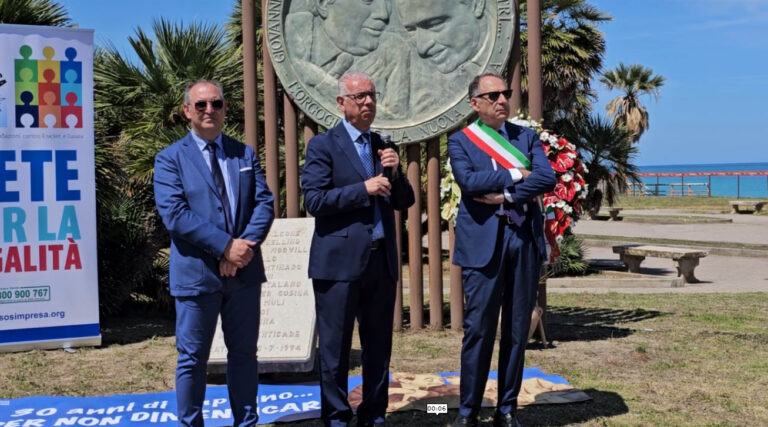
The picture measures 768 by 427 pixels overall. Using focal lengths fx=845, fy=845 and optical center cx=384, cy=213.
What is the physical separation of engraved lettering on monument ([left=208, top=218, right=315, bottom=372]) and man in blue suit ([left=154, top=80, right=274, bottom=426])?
1.55m

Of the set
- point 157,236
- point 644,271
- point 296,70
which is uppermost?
point 296,70

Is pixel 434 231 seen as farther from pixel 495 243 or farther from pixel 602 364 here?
pixel 495 243

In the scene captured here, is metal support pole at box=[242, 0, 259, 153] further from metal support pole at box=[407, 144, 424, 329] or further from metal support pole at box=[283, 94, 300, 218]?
metal support pole at box=[407, 144, 424, 329]

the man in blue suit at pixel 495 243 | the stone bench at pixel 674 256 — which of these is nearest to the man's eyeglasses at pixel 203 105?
the man in blue suit at pixel 495 243

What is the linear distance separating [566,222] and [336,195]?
3.14m

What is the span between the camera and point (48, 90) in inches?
287

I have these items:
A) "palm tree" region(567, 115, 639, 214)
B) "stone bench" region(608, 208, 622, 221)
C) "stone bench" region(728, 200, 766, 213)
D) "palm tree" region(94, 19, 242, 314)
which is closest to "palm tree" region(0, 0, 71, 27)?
"palm tree" region(94, 19, 242, 314)

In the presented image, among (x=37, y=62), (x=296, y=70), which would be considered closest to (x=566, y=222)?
(x=296, y=70)

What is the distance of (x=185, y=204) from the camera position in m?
3.98

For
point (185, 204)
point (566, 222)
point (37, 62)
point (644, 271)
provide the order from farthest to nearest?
point (644, 271)
point (37, 62)
point (566, 222)
point (185, 204)

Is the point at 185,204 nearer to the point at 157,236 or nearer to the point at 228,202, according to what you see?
the point at 228,202

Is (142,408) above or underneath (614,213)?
underneath

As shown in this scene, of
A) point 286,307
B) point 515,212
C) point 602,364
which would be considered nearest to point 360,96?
point 515,212

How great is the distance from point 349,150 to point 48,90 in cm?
409
